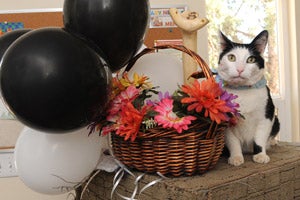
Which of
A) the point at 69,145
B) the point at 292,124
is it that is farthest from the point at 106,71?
the point at 292,124

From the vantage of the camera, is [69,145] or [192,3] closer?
[69,145]

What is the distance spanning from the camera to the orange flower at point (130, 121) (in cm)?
74

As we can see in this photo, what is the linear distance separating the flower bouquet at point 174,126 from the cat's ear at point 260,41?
19 cm

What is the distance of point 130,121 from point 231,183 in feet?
0.82

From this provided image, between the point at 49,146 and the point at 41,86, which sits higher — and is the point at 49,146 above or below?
below

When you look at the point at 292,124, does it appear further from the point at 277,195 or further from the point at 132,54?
the point at 132,54

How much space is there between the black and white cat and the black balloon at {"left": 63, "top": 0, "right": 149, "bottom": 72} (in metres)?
0.26

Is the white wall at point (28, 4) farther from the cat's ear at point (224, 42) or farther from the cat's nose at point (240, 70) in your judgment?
the cat's nose at point (240, 70)

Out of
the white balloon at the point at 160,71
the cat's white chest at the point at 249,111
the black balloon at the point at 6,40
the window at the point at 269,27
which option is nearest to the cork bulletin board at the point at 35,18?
the black balloon at the point at 6,40

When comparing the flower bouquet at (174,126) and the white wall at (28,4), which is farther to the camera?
A: the white wall at (28,4)

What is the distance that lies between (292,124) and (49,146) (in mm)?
2031

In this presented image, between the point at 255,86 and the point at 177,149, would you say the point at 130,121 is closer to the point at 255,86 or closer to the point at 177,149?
the point at 177,149

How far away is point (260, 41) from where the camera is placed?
36.0 inches

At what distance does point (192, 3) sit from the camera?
1666 mm
